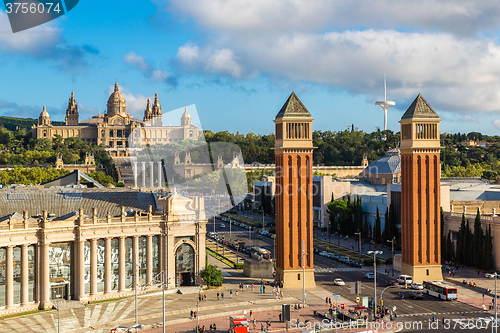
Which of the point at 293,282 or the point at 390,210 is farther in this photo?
the point at 390,210

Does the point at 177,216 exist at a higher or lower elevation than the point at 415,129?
lower

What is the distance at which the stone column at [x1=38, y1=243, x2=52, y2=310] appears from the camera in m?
76.2

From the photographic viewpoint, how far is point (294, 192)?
93062 millimetres

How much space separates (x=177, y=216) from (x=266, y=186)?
112m

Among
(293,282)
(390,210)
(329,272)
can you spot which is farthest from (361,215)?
(293,282)

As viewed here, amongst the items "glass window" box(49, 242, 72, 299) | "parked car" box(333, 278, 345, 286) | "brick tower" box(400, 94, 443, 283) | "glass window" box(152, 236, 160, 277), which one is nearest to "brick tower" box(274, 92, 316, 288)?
"parked car" box(333, 278, 345, 286)

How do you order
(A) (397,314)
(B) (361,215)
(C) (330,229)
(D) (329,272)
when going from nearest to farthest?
(A) (397,314), (D) (329,272), (B) (361,215), (C) (330,229)

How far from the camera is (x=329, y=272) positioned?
10225 centimetres

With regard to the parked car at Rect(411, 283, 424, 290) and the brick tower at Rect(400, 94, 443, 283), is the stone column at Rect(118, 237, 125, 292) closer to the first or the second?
the parked car at Rect(411, 283, 424, 290)

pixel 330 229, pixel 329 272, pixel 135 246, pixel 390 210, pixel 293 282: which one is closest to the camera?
pixel 135 246

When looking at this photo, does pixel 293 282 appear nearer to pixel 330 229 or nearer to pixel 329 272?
pixel 329 272

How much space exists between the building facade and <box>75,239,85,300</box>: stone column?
4 centimetres

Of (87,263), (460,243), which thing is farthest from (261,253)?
(87,263)

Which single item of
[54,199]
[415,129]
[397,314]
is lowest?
[397,314]
